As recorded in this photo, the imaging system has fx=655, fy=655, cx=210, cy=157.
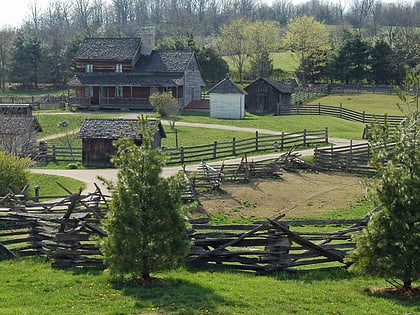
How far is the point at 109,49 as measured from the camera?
69500mm

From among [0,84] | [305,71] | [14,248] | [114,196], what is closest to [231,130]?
[14,248]

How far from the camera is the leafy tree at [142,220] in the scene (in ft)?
45.1

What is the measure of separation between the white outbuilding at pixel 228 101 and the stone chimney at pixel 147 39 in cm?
1439

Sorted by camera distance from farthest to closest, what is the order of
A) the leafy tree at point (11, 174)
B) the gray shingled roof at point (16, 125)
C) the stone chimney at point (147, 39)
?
the stone chimney at point (147, 39)
the gray shingled roof at point (16, 125)
the leafy tree at point (11, 174)

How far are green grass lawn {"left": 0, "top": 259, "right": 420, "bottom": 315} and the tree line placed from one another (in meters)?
72.3

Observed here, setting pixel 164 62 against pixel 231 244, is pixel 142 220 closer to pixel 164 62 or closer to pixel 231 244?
pixel 231 244

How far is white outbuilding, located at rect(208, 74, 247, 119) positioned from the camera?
5903cm

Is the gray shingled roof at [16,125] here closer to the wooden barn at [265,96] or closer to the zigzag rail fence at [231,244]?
the zigzag rail fence at [231,244]

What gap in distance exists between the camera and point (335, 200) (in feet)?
94.7

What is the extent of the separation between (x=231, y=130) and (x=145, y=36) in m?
24.4

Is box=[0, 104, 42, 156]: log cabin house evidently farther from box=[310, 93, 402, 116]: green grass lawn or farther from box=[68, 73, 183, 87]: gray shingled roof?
box=[310, 93, 402, 116]: green grass lawn

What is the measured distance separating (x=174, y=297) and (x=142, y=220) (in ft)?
6.09

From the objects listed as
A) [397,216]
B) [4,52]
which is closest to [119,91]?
[4,52]

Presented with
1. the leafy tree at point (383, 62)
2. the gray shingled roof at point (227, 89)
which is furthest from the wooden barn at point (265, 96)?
the leafy tree at point (383, 62)
